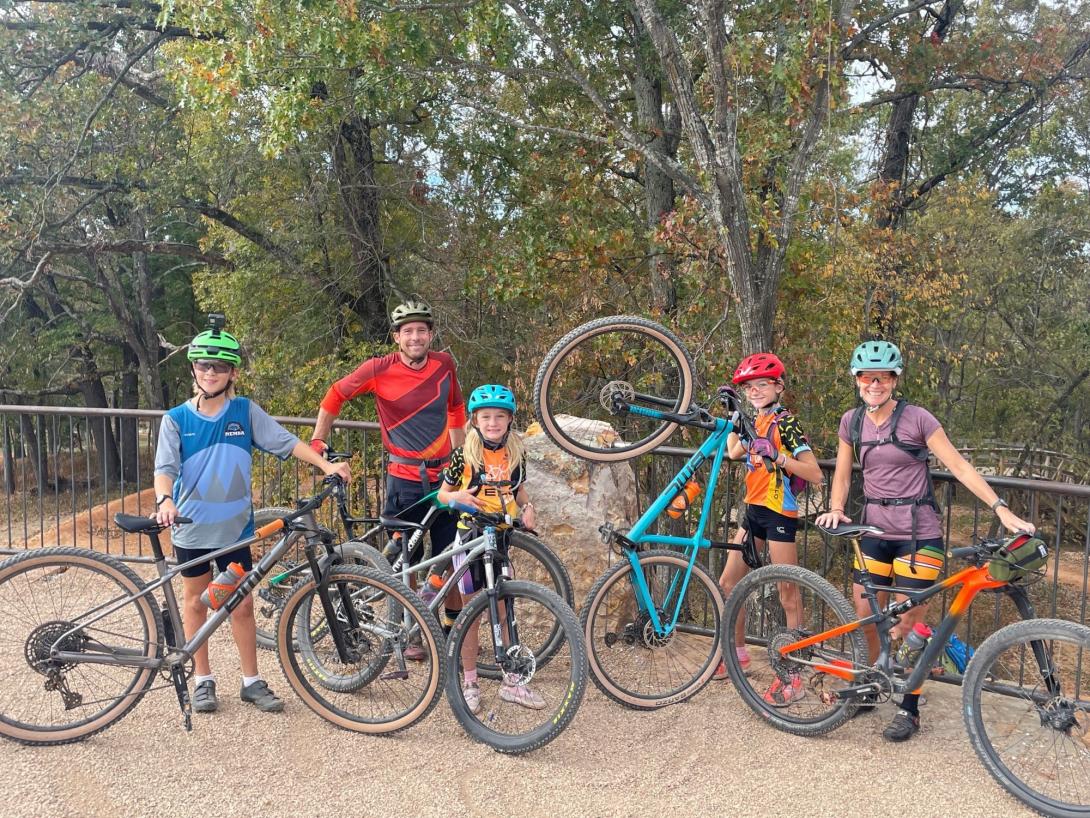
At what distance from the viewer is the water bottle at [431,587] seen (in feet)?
14.3

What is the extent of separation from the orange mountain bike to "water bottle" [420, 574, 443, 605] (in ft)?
5.03

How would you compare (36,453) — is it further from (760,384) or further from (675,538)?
(760,384)

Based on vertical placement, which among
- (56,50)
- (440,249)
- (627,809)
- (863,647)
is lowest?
(627,809)

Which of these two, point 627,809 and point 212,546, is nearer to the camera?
point 627,809

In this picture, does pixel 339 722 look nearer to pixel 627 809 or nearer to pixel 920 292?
pixel 627 809

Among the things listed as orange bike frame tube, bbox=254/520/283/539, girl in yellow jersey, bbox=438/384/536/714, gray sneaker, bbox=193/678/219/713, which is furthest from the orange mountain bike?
gray sneaker, bbox=193/678/219/713

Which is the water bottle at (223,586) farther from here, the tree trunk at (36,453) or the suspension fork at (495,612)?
the tree trunk at (36,453)

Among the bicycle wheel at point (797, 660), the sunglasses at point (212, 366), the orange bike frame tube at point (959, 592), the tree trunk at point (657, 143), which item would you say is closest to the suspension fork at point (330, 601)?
the sunglasses at point (212, 366)

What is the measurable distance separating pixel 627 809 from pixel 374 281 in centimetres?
1240

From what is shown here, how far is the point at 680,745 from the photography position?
3982mm

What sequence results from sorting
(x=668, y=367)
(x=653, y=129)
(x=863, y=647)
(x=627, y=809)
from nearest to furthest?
1. (x=627, y=809)
2. (x=863, y=647)
3. (x=668, y=367)
4. (x=653, y=129)

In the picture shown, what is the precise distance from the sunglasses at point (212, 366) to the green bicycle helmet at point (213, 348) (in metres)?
0.02

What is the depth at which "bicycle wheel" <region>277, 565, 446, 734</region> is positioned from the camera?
12.5 feet


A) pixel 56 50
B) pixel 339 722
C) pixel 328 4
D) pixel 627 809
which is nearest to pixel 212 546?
pixel 339 722
